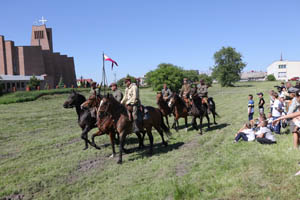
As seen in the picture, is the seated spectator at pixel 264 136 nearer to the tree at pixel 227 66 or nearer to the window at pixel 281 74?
the tree at pixel 227 66

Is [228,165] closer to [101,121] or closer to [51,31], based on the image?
[101,121]

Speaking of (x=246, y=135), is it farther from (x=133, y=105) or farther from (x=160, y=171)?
(x=133, y=105)

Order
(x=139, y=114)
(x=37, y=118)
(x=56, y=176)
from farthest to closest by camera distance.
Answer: (x=37, y=118) < (x=139, y=114) < (x=56, y=176)

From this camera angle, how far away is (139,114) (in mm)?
9445

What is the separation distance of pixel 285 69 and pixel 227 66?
138 ft

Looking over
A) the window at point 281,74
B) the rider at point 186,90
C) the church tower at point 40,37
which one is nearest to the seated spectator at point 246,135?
the rider at point 186,90

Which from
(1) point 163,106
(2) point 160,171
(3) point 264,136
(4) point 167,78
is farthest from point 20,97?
(4) point 167,78

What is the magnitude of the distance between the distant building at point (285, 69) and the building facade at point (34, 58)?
317 ft

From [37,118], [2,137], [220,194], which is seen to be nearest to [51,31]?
[37,118]

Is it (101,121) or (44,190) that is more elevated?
(101,121)

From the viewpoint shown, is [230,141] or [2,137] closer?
[230,141]

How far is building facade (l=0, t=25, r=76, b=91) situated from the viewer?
218 feet

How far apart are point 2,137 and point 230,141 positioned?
11.8m

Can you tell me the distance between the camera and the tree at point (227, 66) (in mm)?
94125
